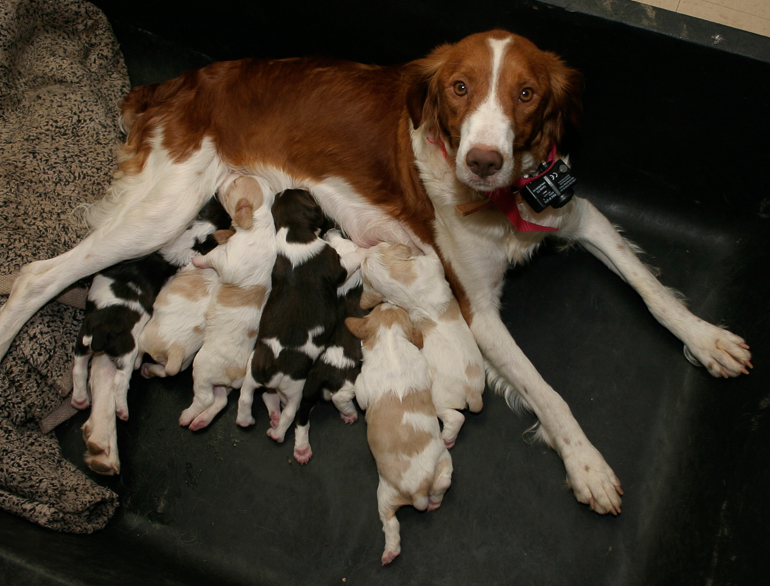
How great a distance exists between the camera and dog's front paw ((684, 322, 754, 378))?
83.0 inches

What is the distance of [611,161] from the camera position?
253 centimetres

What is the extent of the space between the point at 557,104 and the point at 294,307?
114 centimetres

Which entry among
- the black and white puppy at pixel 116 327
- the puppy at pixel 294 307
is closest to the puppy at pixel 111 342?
the black and white puppy at pixel 116 327

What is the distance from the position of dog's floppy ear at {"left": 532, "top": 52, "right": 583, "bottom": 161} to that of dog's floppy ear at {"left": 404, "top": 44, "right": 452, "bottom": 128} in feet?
1.19

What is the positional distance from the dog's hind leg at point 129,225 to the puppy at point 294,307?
363 mm

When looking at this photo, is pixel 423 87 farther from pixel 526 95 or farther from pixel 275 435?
pixel 275 435

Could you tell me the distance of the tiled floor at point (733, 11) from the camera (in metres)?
2.63

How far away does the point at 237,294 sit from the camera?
2068 mm

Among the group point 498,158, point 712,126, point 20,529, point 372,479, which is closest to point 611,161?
point 712,126

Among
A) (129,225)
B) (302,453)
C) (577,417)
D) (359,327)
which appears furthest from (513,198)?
(129,225)

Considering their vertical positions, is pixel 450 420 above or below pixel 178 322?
below

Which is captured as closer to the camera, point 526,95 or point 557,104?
point 526,95

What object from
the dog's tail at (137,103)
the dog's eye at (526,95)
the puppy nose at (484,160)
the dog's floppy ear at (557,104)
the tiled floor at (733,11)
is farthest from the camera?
the tiled floor at (733,11)

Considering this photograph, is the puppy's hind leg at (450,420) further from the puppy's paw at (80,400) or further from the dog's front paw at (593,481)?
the puppy's paw at (80,400)
